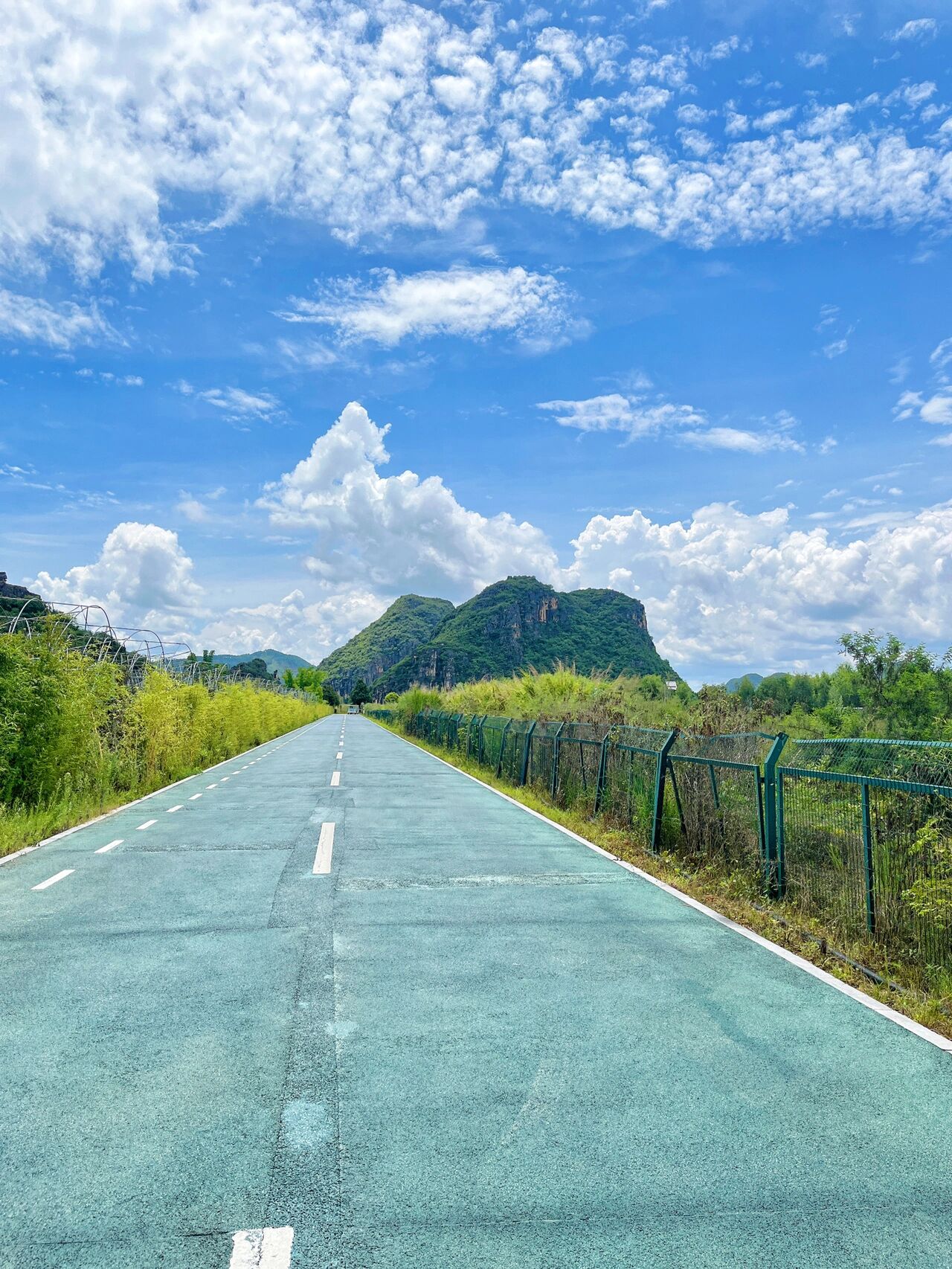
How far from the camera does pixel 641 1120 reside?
3.86m

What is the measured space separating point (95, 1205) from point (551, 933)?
4366 millimetres

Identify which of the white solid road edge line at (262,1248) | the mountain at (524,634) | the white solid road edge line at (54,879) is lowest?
the white solid road edge line at (54,879)

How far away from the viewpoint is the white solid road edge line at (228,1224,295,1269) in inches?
111

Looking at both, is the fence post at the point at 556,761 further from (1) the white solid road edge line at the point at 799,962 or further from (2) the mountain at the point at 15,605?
(2) the mountain at the point at 15,605

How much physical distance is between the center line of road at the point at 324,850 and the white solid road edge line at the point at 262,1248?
21.3ft

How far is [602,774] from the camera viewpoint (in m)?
13.8

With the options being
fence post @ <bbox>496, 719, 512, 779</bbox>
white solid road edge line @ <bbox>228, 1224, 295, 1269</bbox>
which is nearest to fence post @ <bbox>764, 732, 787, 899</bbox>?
white solid road edge line @ <bbox>228, 1224, 295, 1269</bbox>

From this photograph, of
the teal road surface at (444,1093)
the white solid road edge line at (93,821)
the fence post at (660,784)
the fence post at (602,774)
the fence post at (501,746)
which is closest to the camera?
the teal road surface at (444,1093)

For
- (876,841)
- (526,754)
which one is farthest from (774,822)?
(526,754)

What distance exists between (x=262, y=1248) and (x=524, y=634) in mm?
126854

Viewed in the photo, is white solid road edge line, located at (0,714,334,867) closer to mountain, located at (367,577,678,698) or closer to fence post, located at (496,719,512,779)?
fence post, located at (496,719,512,779)

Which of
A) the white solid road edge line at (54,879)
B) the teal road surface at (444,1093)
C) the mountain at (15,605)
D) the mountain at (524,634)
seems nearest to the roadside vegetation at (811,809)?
the teal road surface at (444,1093)

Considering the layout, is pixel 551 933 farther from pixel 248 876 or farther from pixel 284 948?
pixel 248 876

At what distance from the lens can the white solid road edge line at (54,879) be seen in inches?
341
